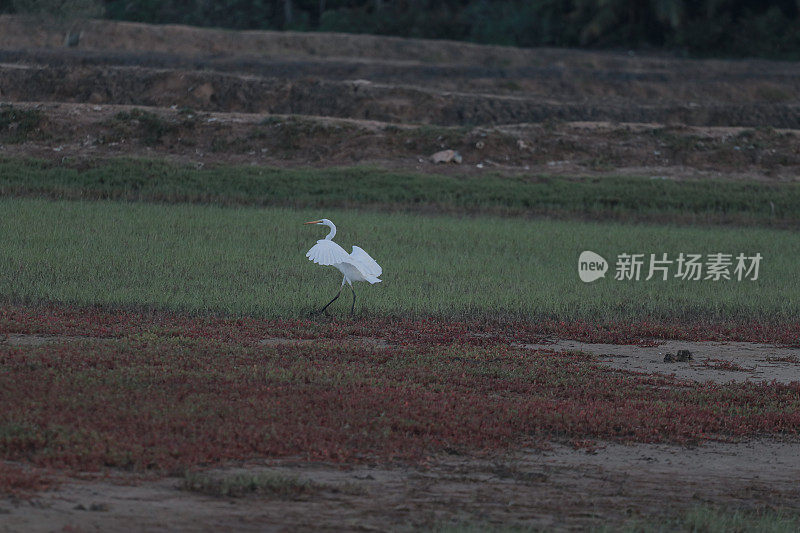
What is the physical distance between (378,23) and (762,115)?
25.0 m

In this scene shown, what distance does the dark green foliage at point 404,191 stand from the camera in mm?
22125

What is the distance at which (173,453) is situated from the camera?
584 centimetres

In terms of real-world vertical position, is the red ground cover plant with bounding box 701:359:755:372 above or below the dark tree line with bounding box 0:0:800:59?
below

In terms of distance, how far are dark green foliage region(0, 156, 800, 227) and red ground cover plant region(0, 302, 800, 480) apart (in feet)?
40.2

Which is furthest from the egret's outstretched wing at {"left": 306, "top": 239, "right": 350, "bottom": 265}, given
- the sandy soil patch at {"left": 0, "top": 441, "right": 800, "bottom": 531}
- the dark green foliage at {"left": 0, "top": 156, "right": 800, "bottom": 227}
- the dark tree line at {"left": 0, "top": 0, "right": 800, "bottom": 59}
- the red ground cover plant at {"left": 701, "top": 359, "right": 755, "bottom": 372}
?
the dark tree line at {"left": 0, "top": 0, "right": 800, "bottom": 59}

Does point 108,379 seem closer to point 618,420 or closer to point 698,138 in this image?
point 618,420

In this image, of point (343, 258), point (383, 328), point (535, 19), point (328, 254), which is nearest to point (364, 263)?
point (343, 258)

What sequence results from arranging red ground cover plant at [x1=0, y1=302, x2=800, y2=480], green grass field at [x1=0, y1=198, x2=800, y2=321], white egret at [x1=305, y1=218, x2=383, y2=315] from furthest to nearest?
green grass field at [x1=0, y1=198, x2=800, y2=321] < white egret at [x1=305, y1=218, x2=383, y2=315] < red ground cover plant at [x1=0, y1=302, x2=800, y2=480]

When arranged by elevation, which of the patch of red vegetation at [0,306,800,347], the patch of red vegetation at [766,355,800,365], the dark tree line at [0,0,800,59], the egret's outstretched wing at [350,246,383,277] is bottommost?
the patch of red vegetation at [0,306,800,347]

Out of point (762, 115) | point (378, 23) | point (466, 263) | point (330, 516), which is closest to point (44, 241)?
point (466, 263)

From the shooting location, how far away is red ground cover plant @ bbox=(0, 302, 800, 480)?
6102 mm

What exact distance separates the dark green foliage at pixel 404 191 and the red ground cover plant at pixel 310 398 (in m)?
12.2

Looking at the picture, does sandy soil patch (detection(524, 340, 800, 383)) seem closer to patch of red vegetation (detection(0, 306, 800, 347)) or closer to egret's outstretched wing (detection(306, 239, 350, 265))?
patch of red vegetation (detection(0, 306, 800, 347))

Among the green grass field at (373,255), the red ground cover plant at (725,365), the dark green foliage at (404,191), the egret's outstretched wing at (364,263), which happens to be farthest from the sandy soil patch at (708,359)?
the dark green foliage at (404,191)
